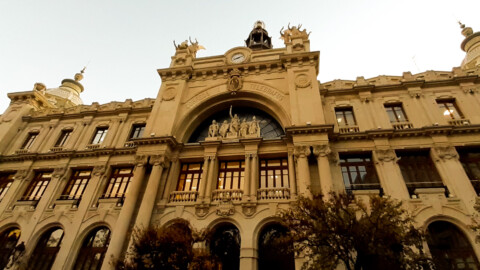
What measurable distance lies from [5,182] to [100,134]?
897cm

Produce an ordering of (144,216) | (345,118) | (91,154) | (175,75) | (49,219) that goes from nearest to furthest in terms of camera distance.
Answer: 1. (144,216)
2. (49,219)
3. (345,118)
4. (91,154)
5. (175,75)

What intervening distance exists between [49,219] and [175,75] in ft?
51.5

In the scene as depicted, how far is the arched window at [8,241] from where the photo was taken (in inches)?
736

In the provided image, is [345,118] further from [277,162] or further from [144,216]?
[144,216]

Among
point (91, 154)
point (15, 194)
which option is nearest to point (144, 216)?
point (91, 154)

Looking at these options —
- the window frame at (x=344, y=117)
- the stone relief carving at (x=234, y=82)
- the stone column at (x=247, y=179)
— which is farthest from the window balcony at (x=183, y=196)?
the window frame at (x=344, y=117)

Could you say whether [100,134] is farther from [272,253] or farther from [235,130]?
[272,253]

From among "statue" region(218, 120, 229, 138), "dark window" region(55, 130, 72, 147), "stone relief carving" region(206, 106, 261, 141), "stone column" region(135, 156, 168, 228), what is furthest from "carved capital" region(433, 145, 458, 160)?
"dark window" region(55, 130, 72, 147)

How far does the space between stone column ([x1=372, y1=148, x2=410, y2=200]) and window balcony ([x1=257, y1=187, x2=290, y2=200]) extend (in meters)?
6.14

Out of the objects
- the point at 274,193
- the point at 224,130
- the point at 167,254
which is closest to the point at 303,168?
the point at 274,193

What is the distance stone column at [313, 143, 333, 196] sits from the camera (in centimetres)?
1563

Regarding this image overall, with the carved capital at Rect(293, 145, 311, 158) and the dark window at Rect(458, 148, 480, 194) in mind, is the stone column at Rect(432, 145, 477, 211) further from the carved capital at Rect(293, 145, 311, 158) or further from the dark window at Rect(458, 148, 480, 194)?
the carved capital at Rect(293, 145, 311, 158)

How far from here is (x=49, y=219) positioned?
19.2 m

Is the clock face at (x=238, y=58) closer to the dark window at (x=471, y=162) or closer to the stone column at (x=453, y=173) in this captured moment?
the stone column at (x=453, y=173)
